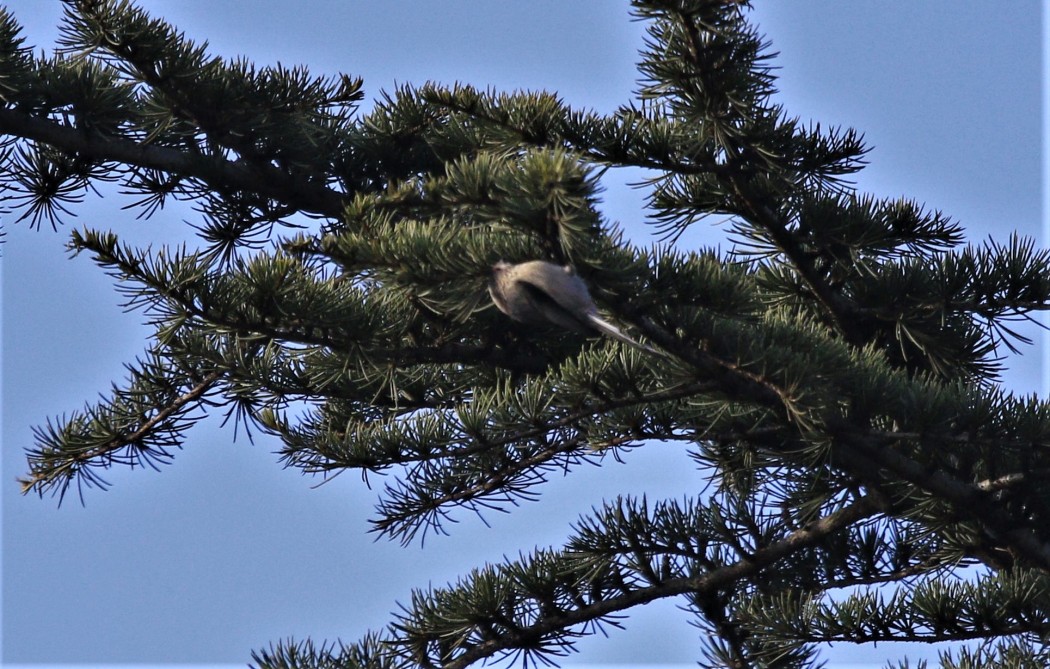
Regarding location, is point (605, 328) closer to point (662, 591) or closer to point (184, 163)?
point (662, 591)

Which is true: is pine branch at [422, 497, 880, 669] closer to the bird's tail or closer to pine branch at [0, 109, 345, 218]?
the bird's tail

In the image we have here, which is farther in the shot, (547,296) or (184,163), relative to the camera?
(184,163)

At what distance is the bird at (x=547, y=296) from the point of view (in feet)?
8.25

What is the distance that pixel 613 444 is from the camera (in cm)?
336

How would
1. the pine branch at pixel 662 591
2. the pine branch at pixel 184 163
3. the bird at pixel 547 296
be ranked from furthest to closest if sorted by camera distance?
the pine branch at pixel 184 163 → the pine branch at pixel 662 591 → the bird at pixel 547 296

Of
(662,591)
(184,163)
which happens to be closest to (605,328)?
(662,591)

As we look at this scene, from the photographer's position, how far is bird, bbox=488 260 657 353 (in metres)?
2.52

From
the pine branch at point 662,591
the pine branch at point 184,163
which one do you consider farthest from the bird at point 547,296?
the pine branch at point 184,163

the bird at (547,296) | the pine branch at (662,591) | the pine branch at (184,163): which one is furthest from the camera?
the pine branch at (184,163)

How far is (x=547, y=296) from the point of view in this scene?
2.56 metres

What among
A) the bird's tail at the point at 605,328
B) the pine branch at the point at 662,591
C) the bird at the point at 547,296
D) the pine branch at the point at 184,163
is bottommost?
the pine branch at the point at 662,591

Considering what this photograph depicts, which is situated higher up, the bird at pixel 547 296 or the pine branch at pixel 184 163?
the pine branch at pixel 184 163

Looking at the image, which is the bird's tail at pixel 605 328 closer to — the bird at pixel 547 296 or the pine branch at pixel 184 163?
the bird at pixel 547 296

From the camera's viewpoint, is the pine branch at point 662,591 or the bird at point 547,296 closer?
the bird at point 547,296
